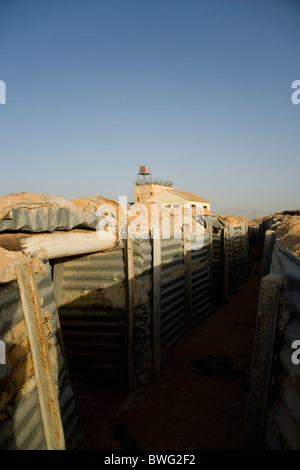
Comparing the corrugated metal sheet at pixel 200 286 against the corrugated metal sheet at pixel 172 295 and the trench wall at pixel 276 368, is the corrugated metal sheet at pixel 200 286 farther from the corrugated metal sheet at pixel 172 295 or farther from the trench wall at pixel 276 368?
the trench wall at pixel 276 368

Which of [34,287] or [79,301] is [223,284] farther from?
[34,287]

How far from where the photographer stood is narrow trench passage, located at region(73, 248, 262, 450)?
3518mm

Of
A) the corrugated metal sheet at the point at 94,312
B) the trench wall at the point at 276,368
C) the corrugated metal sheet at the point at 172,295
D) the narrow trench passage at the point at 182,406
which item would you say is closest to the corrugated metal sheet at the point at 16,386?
the trench wall at the point at 276,368

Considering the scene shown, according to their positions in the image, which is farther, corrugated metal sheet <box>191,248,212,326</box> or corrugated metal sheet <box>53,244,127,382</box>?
corrugated metal sheet <box>191,248,212,326</box>

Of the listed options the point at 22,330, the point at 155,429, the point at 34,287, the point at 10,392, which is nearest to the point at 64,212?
the point at 34,287

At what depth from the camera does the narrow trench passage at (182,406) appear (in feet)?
11.5

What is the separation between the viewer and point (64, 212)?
332cm

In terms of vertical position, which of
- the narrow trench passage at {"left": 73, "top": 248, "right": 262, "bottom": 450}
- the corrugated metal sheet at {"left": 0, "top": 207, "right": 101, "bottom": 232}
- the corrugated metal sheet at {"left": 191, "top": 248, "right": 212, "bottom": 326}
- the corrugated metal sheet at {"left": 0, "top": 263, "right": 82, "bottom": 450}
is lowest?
the narrow trench passage at {"left": 73, "top": 248, "right": 262, "bottom": 450}

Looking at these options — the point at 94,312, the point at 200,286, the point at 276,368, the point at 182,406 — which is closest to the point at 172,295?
the point at 94,312

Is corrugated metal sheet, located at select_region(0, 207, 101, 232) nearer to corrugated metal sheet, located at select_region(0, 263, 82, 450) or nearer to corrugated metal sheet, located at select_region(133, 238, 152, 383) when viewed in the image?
corrugated metal sheet, located at select_region(0, 263, 82, 450)

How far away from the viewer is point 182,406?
164 inches

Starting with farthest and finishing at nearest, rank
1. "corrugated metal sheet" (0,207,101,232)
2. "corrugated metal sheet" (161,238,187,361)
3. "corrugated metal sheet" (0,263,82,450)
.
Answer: "corrugated metal sheet" (161,238,187,361)
"corrugated metal sheet" (0,207,101,232)
"corrugated metal sheet" (0,263,82,450)

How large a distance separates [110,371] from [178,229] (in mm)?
3120

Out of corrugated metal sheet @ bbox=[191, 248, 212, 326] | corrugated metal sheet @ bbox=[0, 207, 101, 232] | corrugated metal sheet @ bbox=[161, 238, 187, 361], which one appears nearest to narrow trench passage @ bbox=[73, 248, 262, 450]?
corrugated metal sheet @ bbox=[161, 238, 187, 361]
